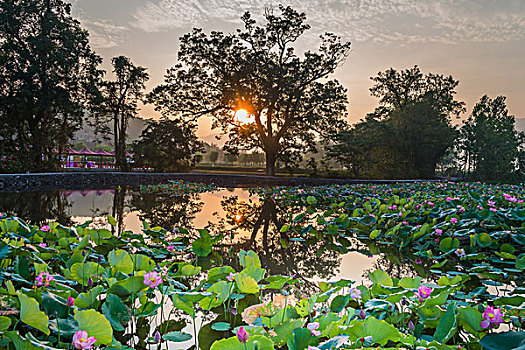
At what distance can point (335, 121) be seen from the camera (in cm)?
1981

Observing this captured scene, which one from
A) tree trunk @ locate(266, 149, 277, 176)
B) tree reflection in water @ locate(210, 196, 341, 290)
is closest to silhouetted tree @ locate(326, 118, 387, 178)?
tree trunk @ locate(266, 149, 277, 176)

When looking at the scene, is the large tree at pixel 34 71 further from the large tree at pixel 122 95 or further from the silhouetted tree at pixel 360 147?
the silhouetted tree at pixel 360 147

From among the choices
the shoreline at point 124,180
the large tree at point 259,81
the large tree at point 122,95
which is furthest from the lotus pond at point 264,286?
the large tree at point 122,95

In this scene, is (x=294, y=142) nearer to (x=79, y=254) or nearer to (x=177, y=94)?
(x=177, y=94)

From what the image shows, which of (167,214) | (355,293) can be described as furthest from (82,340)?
(167,214)

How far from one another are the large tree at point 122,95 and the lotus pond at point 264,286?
17796 mm

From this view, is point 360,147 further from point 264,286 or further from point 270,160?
point 264,286

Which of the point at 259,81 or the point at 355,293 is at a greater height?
the point at 259,81

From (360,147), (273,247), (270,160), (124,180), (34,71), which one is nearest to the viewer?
(273,247)

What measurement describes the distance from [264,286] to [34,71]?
19698 mm

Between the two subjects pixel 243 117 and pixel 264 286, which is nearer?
pixel 264 286

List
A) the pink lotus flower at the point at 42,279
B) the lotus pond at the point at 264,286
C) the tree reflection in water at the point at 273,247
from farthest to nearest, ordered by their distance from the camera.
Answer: the tree reflection in water at the point at 273,247, the pink lotus flower at the point at 42,279, the lotus pond at the point at 264,286

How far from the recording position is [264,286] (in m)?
1.90

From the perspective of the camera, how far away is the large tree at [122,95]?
22.8 metres
